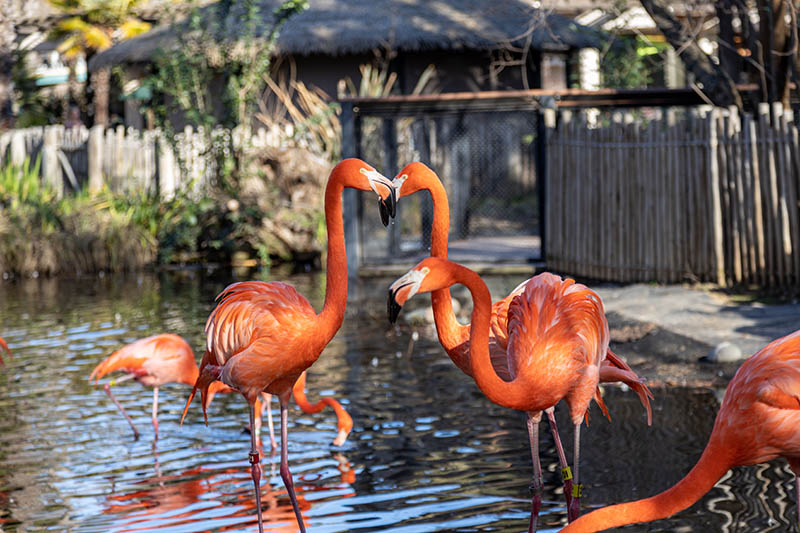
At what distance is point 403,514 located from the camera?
5.39 metres

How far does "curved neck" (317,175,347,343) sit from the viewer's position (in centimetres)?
484

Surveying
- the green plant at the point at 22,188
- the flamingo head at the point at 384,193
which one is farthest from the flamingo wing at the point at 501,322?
the green plant at the point at 22,188

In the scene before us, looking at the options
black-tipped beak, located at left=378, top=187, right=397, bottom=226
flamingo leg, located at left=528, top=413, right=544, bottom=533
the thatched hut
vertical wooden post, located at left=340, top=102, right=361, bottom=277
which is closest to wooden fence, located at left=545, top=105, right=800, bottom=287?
vertical wooden post, located at left=340, top=102, right=361, bottom=277

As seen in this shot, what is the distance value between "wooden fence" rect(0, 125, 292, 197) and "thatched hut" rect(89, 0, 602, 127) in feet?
8.45

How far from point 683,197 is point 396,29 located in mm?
9883

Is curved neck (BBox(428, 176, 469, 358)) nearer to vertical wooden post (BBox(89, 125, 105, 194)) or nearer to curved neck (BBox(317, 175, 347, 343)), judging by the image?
curved neck (BBox(317, 175, 347, 343))

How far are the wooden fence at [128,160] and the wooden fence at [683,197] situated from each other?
6.44 meters

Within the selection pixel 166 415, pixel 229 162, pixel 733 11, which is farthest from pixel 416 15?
pixel 166 415

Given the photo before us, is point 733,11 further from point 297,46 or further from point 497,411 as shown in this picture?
point 297,46

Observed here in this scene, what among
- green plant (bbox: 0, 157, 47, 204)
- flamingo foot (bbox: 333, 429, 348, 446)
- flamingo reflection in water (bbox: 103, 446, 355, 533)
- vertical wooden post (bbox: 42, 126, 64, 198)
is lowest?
flamingo reflection in water (bbox: 103, 446, 355, 533)

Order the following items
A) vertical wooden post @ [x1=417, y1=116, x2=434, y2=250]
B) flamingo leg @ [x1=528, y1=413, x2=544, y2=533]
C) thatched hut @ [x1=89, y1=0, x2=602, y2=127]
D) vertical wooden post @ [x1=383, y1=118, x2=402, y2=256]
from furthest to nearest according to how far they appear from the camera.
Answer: thatched hut @ [x1=89, y1=0, x2=602, y2=127] < vertical wooden post @ [x1=417, y1=116, x2=434, y2=250] < vertical wooden post @ [x1=383, y1=118, x2=402, y2=256] < flamingo leg @ [x1=528, y1=413, x2=544, y2=533]

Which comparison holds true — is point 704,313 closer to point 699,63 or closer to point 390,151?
point 699,63

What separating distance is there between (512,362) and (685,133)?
610 centimetres

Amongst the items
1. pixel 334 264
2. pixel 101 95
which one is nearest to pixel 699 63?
pixel 334 264
